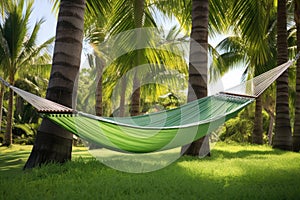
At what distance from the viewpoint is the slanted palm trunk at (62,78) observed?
3072 millimetres

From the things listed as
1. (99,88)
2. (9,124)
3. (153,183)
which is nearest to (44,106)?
(153,183)

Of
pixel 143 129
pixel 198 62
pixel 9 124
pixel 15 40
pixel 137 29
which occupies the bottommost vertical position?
pixel 9 124

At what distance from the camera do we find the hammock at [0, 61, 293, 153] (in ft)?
7.66

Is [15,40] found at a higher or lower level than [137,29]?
higher

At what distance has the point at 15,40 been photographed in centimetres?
Answer: 867

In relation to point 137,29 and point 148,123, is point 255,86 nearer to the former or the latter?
point 148,123

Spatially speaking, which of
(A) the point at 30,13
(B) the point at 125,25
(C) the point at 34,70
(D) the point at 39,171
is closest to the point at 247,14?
(B) the point at 125,25

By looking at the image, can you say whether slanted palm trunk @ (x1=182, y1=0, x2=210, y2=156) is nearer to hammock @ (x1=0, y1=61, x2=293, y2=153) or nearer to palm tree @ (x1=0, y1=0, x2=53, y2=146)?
hammock @ (x1=0, y1=61, x2=293, y2=153)

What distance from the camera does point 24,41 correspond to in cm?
936

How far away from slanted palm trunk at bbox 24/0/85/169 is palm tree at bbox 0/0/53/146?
572 centimetres

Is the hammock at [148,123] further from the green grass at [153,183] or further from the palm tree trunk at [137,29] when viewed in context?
the palm tree trunk at [137,29]

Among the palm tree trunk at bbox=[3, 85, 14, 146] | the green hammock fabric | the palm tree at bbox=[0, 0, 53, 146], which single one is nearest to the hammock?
the green hammock fabric

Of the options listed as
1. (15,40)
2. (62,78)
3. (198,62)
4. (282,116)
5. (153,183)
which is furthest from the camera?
(15,40)

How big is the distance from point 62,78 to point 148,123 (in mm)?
908
